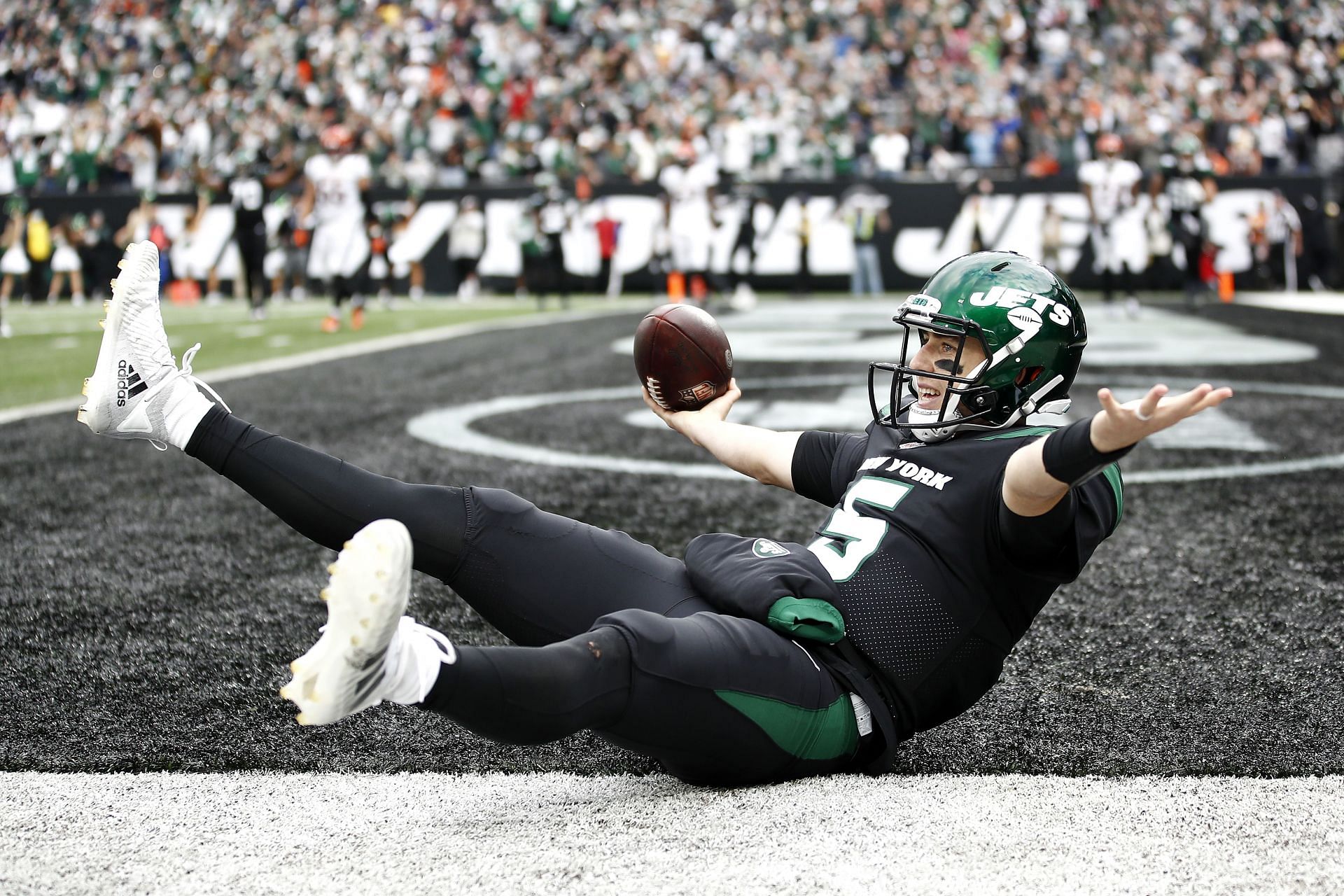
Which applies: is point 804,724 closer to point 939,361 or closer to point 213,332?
point 939,361

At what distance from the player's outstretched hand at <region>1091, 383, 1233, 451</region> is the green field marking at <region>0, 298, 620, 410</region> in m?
8.05

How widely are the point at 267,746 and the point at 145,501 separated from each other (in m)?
2.98

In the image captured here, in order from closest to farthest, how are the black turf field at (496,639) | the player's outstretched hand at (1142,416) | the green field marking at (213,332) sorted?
the player's outstretched hand at (1142,416)
the black turf field at (496,639)
the green field marking at (213,332)

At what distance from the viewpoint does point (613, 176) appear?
70.8ft

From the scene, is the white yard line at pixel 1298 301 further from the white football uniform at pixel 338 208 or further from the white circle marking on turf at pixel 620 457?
the white football uniform at pixel 338 208

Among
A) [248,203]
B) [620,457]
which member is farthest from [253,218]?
[620,457]

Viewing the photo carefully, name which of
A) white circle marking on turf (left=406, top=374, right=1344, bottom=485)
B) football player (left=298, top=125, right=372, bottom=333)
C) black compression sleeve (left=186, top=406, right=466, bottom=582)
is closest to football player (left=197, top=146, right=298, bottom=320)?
football player (left=298, top=125, right=372, bottom=333)

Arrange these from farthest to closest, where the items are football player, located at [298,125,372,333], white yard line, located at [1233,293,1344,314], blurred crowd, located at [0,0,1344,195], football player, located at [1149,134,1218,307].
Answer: blurred crowd, located at [0,0,1344,195], football player, located at [1149,134,1218,307], white yard line, located at [1233,293,1344,314], football player, located at [298,125,372,333]

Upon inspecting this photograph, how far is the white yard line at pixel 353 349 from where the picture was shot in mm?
8336

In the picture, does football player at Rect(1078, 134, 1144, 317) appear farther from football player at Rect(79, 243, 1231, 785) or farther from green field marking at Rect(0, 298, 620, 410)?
football player at Rect(79, 243, 1231, 785)

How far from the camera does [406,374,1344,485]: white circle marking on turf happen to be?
6.02 metres

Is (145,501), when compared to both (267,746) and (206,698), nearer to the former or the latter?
(206,698)

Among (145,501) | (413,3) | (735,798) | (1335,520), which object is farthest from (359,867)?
(413,3)

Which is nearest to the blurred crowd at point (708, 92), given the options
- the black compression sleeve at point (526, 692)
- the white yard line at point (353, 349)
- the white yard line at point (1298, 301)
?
the white yard line at point (1298, 301)
